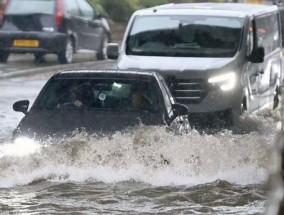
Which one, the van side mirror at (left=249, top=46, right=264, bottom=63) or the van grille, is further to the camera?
the van side mirror at (left=249, top=46, right=264, bottom=63)

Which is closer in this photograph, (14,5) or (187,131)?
(187,131)

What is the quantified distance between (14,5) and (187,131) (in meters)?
15.8

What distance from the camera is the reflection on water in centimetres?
841

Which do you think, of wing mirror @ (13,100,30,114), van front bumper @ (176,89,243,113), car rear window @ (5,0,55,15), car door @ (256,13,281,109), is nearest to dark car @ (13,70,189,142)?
wing mirror @ (13,100,30,114)

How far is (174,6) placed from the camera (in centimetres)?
1647

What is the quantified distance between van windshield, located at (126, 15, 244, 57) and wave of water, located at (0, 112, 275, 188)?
17.6 ft

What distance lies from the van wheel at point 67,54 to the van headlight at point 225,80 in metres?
11.2

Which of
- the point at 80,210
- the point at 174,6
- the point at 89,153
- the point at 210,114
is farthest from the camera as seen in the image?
the point at 174,6

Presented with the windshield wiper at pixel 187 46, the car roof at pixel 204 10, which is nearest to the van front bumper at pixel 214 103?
the windshield wiper at pixel 187 46

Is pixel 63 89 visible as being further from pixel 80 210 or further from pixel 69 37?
pixel 69 37

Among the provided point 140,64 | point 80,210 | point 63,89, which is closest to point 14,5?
point 140,64

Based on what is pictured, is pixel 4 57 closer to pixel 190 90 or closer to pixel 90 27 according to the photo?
pixel 90 27

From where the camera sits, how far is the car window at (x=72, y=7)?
1016 inches

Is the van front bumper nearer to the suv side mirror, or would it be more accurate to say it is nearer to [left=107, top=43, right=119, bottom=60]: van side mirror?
[left=107, top=43, right=119, bottom=60]: van side mirror
